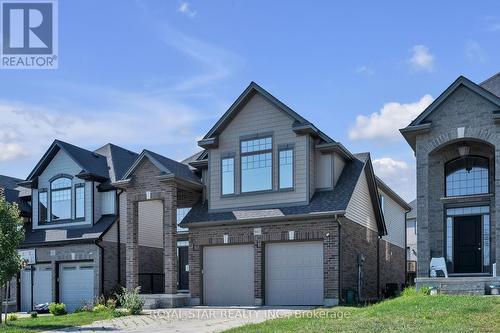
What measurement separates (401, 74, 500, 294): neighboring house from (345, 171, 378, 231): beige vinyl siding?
11.2ft

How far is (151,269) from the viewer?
29.7 m

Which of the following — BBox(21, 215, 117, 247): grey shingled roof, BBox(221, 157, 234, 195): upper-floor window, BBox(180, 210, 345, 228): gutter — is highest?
BBox(221, 157, 234, 195): upper-floor window

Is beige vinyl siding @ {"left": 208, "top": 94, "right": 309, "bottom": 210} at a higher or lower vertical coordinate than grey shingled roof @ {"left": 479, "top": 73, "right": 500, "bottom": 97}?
lower

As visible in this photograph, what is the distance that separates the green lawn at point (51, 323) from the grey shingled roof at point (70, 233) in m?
5.70

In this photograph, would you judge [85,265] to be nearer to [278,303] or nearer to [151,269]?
[151,269]

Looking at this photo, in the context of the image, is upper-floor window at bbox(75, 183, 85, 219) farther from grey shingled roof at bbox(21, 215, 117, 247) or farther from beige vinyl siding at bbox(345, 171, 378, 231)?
beige vinyl siding at bbox(345, 171, 378, 231)

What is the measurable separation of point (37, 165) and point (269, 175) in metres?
13.5

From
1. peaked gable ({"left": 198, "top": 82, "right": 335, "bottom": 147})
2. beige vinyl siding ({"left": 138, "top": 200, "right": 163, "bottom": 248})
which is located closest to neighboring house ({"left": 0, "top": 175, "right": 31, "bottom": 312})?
beige vinyl siding ({"left": 138, "top": 200, "right": 163, "bottom": 248})

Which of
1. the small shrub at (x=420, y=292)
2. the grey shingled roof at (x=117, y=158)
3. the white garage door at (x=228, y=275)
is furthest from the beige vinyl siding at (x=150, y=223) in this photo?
the small shrub at (x=420, y=292)

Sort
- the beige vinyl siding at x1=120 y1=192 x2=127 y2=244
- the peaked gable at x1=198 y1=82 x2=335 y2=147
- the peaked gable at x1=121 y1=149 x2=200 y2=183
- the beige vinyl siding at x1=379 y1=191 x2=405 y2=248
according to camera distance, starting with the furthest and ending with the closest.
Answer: the beige vinyl siding at x1=379 y1=191 x2=405 y2=248
the beige vinyl siding at x1=120 y1=192 x2=127 y2=244
the peaked gable at x1=121 y1=149 x2=200 y2=183
the peaked gable at x1=198 y1=82 x2=335 y2=147

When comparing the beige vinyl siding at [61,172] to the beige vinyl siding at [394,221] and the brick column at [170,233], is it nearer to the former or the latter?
the brick column at [170,233]

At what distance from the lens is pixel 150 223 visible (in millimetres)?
30266

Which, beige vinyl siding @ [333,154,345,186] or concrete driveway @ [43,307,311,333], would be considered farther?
beige vinyl siding @ [333,154,345,186]

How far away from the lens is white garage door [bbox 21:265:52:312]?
2984 cm
